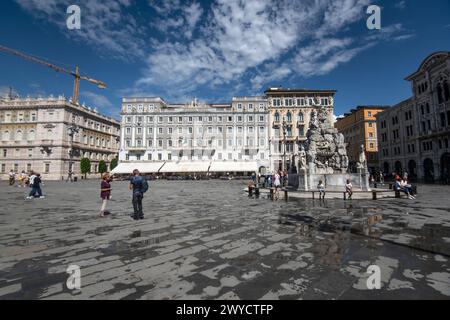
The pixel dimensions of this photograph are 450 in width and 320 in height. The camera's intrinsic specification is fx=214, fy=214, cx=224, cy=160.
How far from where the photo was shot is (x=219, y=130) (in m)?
49.5

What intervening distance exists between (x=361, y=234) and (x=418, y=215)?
4.61 m

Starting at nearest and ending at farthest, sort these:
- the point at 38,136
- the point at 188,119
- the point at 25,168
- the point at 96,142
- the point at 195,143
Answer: the point at 25,168
the point at 38,136
the point at 195,143
the point at 188,119
the point at 96,142

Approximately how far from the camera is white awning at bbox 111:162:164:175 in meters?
44.1

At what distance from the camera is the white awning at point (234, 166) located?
43406mm

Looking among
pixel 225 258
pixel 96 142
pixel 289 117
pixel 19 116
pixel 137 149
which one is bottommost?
pixel 225 258

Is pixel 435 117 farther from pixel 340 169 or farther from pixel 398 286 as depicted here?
pixel 398 286

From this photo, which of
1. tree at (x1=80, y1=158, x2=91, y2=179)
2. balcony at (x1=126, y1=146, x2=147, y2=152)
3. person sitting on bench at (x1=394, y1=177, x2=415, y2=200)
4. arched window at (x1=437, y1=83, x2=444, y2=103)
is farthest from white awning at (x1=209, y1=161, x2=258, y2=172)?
arched window at (x1=437, y1=83, x2=444, y2=103)

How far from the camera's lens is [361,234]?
582 cm

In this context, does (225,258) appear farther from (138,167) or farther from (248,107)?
(248,107)

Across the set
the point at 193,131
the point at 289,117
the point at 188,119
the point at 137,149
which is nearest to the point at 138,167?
the point at 137,149

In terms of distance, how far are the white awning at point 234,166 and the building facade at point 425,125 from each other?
89.4ft

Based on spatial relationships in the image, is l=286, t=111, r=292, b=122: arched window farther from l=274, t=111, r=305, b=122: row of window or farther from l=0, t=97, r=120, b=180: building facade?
l=0, t=97, r=120, b=180: building facade

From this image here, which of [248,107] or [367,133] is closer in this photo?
[248,107]

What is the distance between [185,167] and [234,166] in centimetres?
1034
